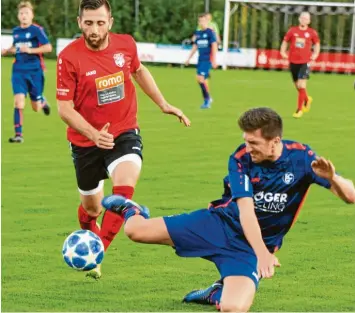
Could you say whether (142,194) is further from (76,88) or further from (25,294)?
(25,294)

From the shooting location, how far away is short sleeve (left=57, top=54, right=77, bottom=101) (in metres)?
7.87

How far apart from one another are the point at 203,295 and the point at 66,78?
7.19 ft

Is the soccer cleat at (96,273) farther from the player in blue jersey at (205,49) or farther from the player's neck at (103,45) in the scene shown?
the player in blue jersey at (205,49)

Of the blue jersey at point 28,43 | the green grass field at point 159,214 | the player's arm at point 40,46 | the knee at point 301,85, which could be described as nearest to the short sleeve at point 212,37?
the knee at point 301,85

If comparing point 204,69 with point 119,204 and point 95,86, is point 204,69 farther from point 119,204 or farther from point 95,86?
point 119,204

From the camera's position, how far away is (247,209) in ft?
20.0

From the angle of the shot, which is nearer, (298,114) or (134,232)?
(134,232)

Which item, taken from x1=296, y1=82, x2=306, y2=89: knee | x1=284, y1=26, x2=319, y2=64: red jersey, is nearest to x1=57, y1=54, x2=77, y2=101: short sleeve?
x1=296, y1=82, x2=306, y2=89: knee

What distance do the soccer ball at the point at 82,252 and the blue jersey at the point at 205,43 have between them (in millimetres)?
16879

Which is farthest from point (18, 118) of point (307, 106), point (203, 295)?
point (203, 295)

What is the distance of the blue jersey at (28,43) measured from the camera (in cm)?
1617

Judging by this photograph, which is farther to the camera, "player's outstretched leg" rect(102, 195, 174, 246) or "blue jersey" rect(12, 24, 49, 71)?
"blue jersey" rect(12, 24, 49, 71)

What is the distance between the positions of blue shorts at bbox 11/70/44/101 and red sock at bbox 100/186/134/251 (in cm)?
860

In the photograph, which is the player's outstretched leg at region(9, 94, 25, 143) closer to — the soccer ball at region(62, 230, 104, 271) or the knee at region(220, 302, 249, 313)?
the soccer ball at region(62, 230, 104, 271)
